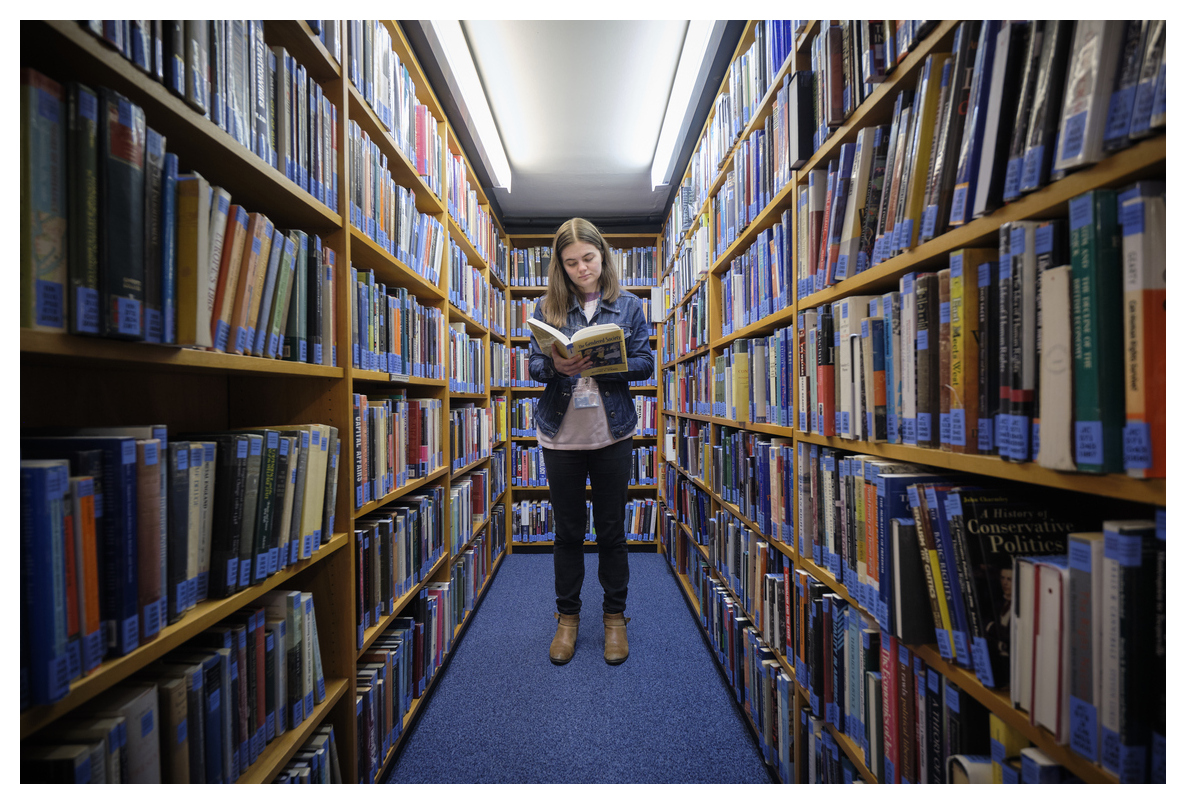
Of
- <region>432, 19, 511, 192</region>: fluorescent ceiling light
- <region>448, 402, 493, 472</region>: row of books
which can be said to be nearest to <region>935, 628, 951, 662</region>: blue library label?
<region>448, 402, 493, 472</region>: row of books

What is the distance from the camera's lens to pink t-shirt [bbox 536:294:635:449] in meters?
1.87

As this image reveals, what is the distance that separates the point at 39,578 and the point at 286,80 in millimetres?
951

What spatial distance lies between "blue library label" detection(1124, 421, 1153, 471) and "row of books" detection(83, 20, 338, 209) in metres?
1.23

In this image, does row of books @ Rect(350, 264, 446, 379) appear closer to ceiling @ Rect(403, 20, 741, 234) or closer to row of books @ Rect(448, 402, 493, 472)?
row of books @ Rect(448, 402, 493, 472)

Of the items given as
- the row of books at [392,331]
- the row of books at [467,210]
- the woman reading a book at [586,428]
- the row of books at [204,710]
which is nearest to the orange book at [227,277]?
the row of books at [392,331]

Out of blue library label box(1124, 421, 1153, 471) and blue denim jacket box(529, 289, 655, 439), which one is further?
blue denim jacket box(529, 289, 655, 439)

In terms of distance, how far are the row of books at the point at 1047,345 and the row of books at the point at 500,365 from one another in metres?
2.59

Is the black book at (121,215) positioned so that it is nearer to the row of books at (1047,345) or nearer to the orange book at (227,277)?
the orange book at (227,277)

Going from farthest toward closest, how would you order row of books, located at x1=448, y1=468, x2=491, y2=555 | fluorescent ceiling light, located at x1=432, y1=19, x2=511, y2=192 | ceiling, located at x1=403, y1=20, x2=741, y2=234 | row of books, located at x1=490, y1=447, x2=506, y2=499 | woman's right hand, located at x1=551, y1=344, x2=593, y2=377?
row of books, located at x1=490, y1=447, x2=506, y2=499, row of books, located at x1=448, y1=468, x2=491, y2=555, ceiling, located at x1=403, y1=20, x2=741, y2=234, fluorescent ceiling light, located at x1=432, y1=19, x2=511, y2=192, woman's right hand, located at x1=551, y1=344, x2=593, y2=377

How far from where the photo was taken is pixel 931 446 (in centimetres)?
79

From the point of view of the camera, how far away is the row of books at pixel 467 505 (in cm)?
209

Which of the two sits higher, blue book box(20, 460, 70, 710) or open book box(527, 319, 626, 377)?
open book box(527, 319, 626, 377)

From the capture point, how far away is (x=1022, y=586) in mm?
622
